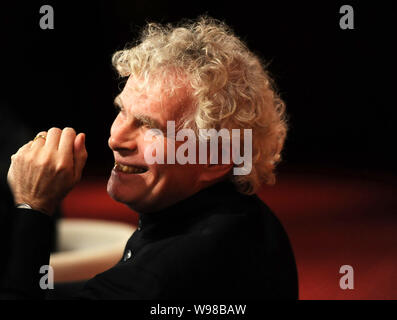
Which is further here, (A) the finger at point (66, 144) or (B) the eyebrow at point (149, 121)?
(B) the eyebrow at point (149, 121)

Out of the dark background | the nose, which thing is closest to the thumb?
the nose

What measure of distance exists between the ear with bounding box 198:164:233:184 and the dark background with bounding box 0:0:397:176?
3.62 metres

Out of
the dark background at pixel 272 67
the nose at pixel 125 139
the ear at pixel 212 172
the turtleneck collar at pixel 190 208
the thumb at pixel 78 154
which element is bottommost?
the turtleneck collar at pixel 190 208

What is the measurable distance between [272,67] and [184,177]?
17.2 ft

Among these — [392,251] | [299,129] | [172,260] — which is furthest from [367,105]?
[172,260]

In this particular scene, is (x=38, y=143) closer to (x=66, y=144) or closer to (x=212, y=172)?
(x=66, y=144)

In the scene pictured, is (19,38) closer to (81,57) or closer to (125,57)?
(81,57)

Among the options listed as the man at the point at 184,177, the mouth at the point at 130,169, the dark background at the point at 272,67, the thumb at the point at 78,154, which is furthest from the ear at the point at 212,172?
the dark background at the point at 272,67

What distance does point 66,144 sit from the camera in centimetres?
126

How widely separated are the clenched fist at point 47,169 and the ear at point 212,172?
0.30 metres

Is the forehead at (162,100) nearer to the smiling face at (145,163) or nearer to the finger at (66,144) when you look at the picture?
the smiling face at (145,163)

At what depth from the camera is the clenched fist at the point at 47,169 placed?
122 centimetres

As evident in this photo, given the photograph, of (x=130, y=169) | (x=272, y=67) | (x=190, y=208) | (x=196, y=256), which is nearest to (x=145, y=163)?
(x=130, y=169)

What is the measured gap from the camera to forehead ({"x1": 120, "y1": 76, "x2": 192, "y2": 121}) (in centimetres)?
134
